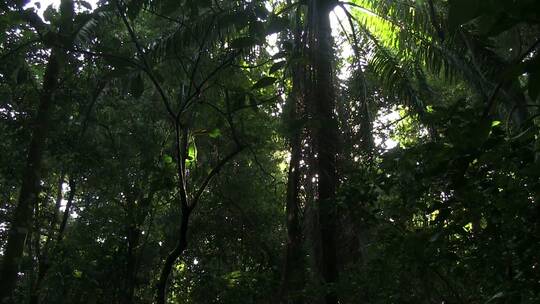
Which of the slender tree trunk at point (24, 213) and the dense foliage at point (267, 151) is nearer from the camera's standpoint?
the dense foliage at point (267, 151)

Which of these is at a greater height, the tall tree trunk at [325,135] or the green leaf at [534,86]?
the tall tree trunk at [325,135]

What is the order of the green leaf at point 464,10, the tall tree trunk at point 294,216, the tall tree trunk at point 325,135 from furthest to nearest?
the tall tree trunk at point 294,216, the tall tree trunk at point 325,135, the green leaf at point 464,10

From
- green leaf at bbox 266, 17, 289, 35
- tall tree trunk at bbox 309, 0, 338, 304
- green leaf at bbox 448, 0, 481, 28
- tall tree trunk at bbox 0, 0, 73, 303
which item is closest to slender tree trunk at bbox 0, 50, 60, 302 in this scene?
tall tree trunk at bbox 0, 0, 73, 303

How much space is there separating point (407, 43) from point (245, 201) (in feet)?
16.4

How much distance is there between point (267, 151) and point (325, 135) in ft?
19.8

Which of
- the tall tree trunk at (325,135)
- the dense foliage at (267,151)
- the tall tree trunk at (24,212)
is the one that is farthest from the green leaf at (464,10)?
the tall tree trunk at (24,212)

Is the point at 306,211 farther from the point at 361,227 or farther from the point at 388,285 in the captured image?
the point at 388,285

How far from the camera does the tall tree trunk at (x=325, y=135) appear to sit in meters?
5.21

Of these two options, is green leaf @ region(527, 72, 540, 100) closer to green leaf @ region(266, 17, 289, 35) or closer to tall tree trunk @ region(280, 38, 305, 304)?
green leaf @ region(266, 17, 289, 35)

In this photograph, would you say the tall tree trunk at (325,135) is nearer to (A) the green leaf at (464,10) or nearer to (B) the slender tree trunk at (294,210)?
(B) the slender tree trunk at (294,210)

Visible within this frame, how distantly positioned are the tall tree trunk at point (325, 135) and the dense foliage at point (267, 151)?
2cm

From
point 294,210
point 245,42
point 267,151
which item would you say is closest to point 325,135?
point 294,210

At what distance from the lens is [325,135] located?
220 inches

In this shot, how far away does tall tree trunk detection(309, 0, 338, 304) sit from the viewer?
5.21 m
